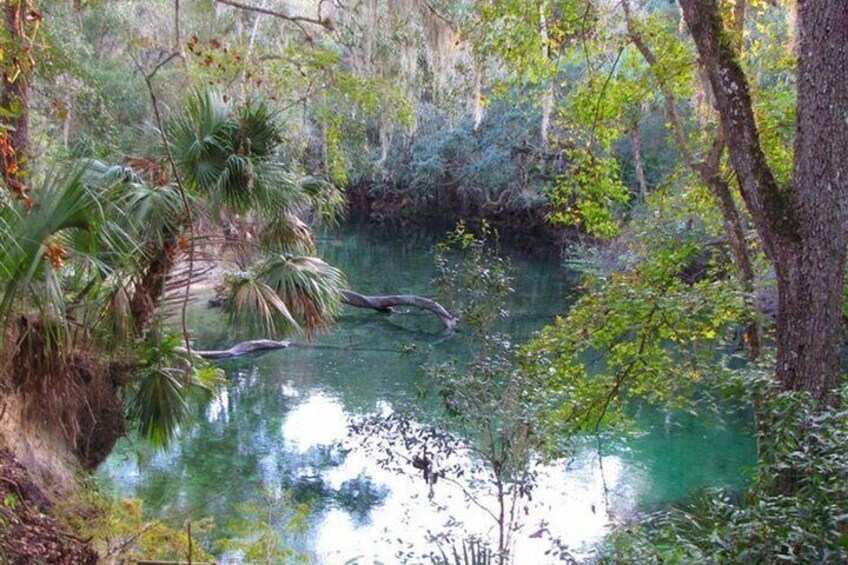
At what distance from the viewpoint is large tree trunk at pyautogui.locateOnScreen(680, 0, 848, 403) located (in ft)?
12.4

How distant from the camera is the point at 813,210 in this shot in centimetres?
390

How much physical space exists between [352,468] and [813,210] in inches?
235

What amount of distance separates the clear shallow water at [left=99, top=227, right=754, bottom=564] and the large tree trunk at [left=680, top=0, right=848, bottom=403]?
2.06 m

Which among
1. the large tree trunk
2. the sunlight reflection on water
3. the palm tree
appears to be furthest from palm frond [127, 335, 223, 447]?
the large tree trunk

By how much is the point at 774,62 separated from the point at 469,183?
14.6 metres

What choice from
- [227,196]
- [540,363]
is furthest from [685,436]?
[227,196]

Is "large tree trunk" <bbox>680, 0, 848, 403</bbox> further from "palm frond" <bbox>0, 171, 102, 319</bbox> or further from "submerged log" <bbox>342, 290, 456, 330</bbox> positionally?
"submerged log" <bbox>342, 290, 456, 330</bbox>

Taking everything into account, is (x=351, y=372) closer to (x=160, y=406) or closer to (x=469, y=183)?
(x=160, y=406)

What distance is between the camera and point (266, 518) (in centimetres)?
594

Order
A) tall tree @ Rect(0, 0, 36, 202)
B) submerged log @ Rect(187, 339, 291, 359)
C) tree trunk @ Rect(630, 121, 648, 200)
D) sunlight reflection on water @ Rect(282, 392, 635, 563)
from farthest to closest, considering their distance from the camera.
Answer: submerged log @ Rect(187, 339, 291, 359) → tree trunk @ Rect(630, 121, 648, 200) → sunlight reflection on water @ Rect(282, 392, 635, 563) → tall tree @ Rect(0, 0, 36, 202)

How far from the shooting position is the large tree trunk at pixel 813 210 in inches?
149

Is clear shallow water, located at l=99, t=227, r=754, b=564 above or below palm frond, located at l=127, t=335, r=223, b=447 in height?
below

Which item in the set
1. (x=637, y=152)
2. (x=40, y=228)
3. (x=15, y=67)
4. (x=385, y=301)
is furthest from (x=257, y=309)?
(x=385, y=301)

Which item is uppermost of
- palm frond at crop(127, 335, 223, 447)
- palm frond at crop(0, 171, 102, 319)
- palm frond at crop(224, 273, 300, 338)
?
palm frond at crop(0, 171, 102, 319)
